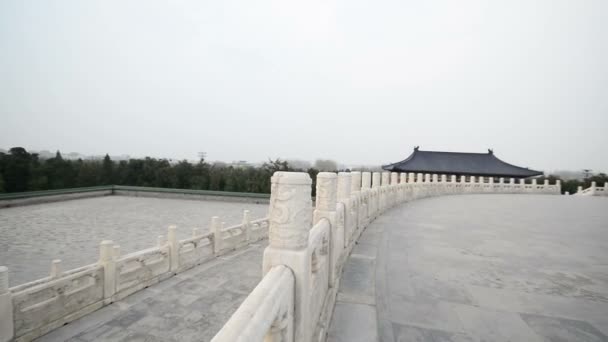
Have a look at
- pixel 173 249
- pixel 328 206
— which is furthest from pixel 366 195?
pixel 173 249

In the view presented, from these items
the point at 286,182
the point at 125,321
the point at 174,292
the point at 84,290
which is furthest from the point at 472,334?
the point at 84,290

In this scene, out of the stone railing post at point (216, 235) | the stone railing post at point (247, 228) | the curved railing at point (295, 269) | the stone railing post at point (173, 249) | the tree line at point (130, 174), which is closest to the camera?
the curved railing at point (295, 269)

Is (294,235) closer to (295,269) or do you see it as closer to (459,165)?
(295,269)

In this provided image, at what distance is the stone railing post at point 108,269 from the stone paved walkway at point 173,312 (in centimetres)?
21

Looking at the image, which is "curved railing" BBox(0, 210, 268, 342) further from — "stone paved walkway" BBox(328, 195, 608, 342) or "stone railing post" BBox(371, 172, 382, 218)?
"stone railing post" BBox(371, 172, 382, 218)

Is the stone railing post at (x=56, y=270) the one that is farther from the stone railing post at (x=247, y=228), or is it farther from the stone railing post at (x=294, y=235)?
the stone railing post at (x=247, y=228)

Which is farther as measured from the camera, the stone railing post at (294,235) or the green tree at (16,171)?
the green tree at (16,171)

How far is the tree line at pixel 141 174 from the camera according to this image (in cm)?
2912

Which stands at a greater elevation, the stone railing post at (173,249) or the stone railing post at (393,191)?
the stone railing post at (393,191)

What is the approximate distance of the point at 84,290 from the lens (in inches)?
197

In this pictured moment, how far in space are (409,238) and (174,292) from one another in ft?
16.2

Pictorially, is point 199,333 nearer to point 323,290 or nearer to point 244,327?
point 323,290

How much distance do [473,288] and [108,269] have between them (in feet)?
19.6

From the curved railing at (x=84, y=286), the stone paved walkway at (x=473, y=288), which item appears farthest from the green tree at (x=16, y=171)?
the stone paved walkway at (x=473, y=288)
